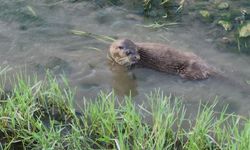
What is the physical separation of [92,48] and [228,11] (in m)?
1.83

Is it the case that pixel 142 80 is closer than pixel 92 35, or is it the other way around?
pixel 142 80

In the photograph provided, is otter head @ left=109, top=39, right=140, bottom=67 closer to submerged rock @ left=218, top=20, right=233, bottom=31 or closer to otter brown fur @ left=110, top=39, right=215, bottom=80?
otter brown fur @ left=110, top=39, right=215, bottom=80

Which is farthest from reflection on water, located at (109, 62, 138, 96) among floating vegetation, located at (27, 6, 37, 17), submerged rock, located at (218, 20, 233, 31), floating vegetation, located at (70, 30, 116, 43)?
submerged rock, located at (218, 20, 233, 31)

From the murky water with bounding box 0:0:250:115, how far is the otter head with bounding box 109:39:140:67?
0.12 metres

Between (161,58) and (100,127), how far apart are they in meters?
1.43

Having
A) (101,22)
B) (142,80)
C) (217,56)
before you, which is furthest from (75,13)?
(217,56)

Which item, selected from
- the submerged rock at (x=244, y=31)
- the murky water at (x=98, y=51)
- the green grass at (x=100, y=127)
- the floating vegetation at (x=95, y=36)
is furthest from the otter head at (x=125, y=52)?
the submerged rock at (x=244, y=31)

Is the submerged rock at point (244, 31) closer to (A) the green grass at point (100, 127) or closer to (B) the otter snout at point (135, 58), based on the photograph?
(B) the otter snout at point (135, 58)

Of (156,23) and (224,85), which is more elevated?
(156,23)

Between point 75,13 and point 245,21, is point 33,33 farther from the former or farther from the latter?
point 245,21

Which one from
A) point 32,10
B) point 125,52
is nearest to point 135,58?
point 125,52

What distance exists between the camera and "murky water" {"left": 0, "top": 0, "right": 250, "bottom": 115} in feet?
17.4

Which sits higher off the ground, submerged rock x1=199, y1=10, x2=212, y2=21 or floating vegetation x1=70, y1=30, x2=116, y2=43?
submerged rock x1=199, y1=10, x2=212, y2=21

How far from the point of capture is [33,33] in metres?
5.99
